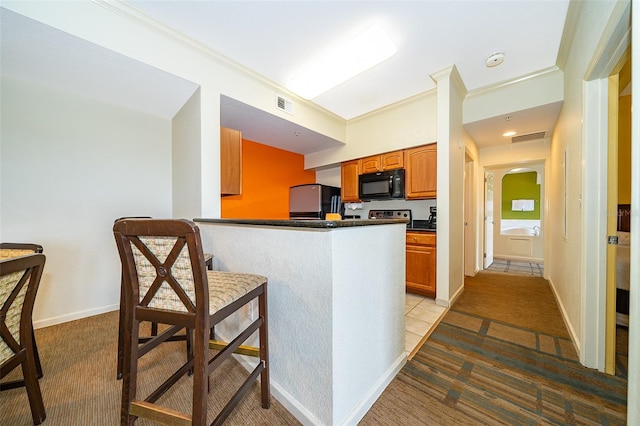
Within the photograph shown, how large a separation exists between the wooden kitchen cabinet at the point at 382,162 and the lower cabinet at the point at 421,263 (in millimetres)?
1025

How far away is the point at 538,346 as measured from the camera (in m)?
1.85

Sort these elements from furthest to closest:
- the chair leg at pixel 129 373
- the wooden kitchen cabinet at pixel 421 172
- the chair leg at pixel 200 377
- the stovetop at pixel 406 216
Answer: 1. the stovetop at pixel 406 216
2. the wooden kitchen cabinet at pixel 421 172
3. the chair leg at pixel 129 373
4. the chair leg at pixel 200 377

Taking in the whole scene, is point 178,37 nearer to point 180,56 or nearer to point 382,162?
point 180,56

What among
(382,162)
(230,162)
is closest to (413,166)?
(382,162)

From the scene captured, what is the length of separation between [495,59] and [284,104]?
227cm

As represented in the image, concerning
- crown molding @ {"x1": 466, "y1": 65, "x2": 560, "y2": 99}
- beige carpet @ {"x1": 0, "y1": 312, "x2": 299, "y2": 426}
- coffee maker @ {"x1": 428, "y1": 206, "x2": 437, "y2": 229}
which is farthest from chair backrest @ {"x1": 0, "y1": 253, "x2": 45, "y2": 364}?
crown molding @ {"x1": 466, "y1": 65, "x2": 560, "y2": 99}

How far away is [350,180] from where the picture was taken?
12.7ft


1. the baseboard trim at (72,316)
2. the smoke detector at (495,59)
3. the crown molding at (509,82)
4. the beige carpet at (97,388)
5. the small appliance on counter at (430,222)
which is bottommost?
the beige carpet at (97,388)

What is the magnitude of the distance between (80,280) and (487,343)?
3.90 metres

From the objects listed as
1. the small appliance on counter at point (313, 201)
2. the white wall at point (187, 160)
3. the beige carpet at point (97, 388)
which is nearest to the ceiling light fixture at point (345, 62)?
the white wall at point (187, 160)

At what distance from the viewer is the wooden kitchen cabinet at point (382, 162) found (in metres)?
3.27

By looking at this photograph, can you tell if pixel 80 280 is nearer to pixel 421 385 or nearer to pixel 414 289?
pixel 421 385

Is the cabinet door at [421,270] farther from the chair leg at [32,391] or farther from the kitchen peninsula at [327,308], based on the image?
the chair leg at [32,391]

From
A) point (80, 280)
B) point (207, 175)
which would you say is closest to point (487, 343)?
point (207, 175)
